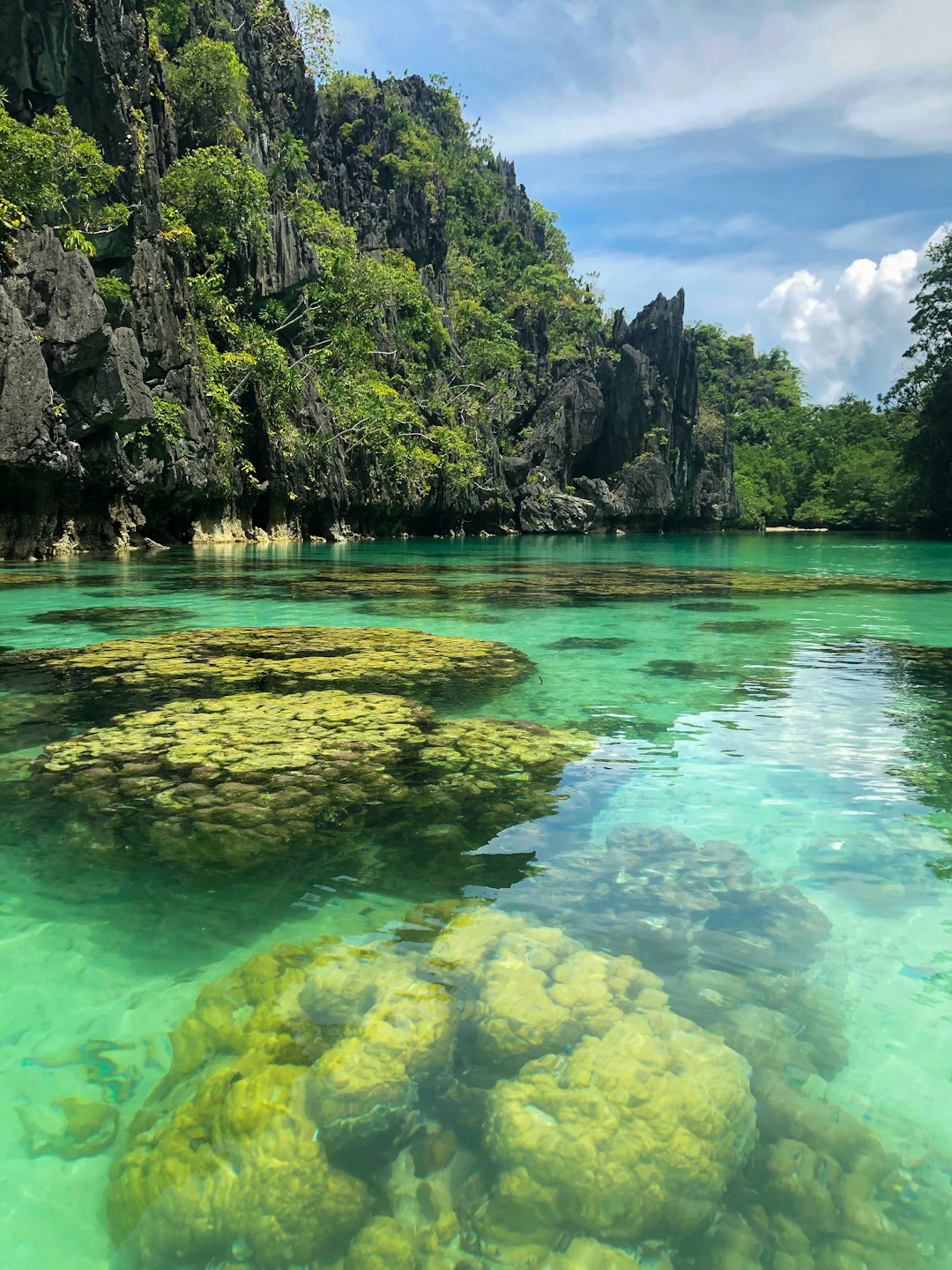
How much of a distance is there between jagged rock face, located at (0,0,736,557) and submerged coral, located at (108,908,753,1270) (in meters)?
18.2

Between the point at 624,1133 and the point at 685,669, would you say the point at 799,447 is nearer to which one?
the point at 685,669

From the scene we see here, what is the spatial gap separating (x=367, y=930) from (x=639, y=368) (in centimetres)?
6101

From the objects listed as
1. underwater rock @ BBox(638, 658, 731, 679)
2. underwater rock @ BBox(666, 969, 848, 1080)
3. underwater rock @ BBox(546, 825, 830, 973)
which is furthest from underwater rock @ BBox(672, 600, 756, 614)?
underwater rock @ BBox(666, 969, 848, 1080)

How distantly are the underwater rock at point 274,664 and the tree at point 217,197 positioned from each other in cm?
2773

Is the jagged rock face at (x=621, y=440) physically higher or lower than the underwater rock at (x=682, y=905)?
higher

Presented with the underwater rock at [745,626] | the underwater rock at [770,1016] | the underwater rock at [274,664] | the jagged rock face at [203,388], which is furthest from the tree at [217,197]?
the underwater rock at [770,1016]

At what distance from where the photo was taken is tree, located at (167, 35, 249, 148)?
33.5m

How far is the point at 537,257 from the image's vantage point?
237ft

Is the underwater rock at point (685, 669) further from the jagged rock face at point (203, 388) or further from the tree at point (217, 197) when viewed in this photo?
the tree at point (217, 197)

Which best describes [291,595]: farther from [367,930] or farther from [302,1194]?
[302,1194]

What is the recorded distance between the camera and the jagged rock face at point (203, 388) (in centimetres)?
1875

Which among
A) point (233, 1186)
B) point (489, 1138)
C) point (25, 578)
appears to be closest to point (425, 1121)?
point (489, 1138)

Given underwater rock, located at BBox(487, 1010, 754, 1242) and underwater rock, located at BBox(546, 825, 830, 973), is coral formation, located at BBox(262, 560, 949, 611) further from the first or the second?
underwater rock, located at BBox(487, 1010, 754, 1242)

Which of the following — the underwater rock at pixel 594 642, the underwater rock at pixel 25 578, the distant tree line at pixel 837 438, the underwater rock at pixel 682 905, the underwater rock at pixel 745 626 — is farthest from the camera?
the distant tree line at pixel 837 438
